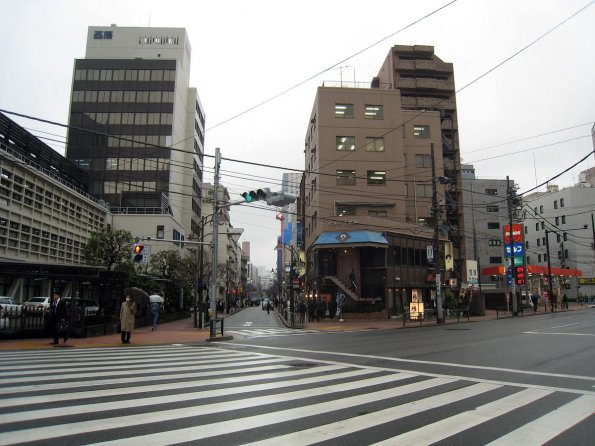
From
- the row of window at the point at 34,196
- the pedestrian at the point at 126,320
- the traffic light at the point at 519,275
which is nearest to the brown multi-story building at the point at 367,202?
the traffic light at the point at 519,275

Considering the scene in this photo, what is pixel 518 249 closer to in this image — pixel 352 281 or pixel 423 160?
A: pixel 423 160

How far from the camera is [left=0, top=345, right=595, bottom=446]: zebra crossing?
216 inches

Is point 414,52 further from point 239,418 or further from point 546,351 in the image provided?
point 239,418

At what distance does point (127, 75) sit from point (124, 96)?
4.00m

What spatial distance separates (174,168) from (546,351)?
214 ft

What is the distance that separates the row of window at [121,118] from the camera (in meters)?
71.7

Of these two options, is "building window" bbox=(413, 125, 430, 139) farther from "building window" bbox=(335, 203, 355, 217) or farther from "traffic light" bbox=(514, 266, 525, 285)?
"traffic light" bbox=(514, 266, 525, 285)

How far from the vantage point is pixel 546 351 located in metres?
13.8

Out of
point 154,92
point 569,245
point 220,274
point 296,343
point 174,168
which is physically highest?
point 154,92

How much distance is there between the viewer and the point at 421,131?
52.2 metres

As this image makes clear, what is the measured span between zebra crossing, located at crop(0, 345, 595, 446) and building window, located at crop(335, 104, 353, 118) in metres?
36.0

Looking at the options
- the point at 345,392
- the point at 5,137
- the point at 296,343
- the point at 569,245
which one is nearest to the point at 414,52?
the point at 569,245

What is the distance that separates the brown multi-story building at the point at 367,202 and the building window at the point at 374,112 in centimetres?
10

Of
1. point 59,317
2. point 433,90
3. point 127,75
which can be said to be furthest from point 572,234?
point 59,317
